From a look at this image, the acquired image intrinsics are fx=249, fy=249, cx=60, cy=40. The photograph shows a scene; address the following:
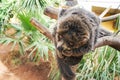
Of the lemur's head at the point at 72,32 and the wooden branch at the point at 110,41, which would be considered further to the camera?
the wooden branch at the point at 110,41

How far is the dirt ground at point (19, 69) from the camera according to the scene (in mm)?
1977

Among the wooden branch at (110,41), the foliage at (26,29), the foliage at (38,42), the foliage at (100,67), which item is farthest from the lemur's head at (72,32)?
the foliage at (26,29)

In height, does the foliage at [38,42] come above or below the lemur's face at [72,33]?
below

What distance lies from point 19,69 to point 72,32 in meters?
1.62

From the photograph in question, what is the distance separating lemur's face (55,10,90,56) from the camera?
53 cm

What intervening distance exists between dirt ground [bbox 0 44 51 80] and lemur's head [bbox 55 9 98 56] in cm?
143

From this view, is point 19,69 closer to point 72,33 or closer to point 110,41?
point 110,41

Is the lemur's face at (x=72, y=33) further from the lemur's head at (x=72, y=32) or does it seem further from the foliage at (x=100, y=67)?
the foliage at (x=100, y=67)

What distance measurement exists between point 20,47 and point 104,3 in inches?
55.8

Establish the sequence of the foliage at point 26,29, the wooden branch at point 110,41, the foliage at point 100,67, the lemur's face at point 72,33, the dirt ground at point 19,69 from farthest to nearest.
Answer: the foliage at point 26,29 < the dirt ground at point 19,69 < the foliage at point 100,67 < the wooden branch at point 110,41 < the lemur's face at point 72,33

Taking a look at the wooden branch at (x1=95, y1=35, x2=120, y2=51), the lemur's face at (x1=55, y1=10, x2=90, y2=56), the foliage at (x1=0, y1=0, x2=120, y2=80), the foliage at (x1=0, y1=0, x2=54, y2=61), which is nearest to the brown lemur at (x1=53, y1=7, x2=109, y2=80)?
the lemur's face at (x1=55, y1=10, x2=90, y2=56)

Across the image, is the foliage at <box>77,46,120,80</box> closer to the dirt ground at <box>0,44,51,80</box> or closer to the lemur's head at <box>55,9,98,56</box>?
the dirt ground at <box>0,44,51,80</box>

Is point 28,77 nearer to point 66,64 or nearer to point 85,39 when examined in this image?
point 66,64

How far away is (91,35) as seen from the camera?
0.56m
